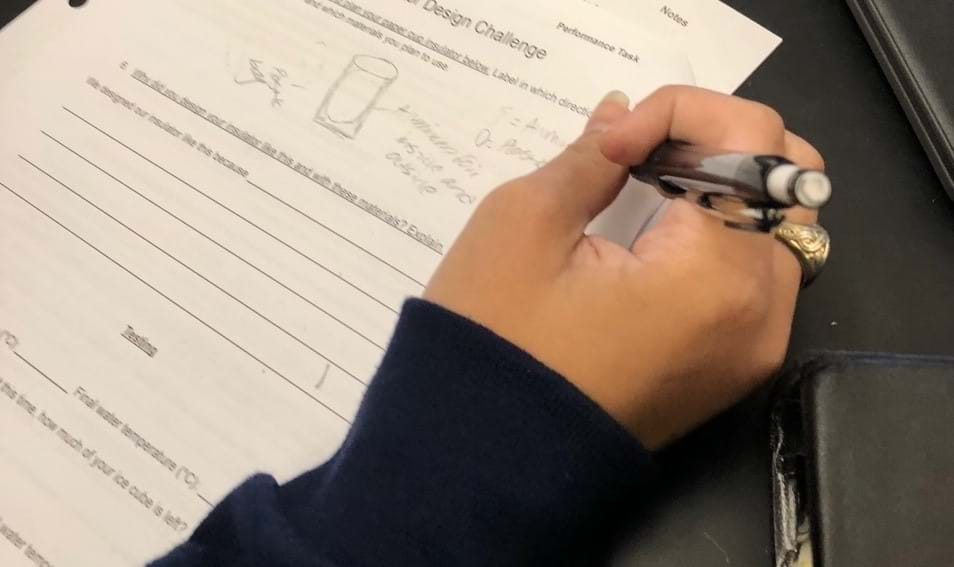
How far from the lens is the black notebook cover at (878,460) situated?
298 millimetres

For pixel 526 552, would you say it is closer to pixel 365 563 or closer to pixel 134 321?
pixel 365 563

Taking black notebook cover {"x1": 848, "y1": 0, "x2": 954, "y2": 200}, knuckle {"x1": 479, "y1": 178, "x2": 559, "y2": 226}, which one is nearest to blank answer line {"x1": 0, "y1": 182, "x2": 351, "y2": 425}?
knuckle {"x1": 479, "y1": 178, "x2": 559, "y2": 226}

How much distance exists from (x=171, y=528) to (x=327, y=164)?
0.21 m

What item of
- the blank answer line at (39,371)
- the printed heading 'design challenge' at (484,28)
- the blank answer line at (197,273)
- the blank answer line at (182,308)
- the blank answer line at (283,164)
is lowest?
the blank answer line at (39,371)

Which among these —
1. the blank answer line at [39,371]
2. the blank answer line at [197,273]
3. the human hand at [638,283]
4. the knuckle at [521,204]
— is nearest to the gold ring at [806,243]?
the human hand at [638,283]

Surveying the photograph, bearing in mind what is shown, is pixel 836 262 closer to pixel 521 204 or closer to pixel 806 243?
pixel 806 243

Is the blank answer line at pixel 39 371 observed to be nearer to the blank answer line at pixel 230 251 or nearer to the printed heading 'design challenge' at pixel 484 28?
the blank answer line at pixel 230 251

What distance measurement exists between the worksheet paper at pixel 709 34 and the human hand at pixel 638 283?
10 cm

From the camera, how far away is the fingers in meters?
0.35

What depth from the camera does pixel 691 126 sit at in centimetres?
36

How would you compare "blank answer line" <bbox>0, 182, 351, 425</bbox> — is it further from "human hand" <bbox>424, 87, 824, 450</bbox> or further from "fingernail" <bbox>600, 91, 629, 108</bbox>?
"fingernail" <bbox>600, 91, 629, 108</bbox>

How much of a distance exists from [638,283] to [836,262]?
5.9 inches

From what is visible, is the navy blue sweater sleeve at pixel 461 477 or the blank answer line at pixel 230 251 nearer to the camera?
the navy blue sweater sleeve at pixel 461 477

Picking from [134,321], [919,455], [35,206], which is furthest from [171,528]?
[919,455]
